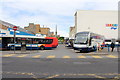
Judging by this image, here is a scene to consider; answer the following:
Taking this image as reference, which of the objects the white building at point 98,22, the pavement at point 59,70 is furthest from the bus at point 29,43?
the white building at point 98,22

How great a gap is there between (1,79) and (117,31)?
74.2 m

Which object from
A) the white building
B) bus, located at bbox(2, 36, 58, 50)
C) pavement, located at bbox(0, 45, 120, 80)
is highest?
the white building

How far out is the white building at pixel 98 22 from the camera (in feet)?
245

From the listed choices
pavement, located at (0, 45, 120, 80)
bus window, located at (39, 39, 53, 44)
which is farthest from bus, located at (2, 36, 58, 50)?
pavement, located at (0, 45, 120, 80)

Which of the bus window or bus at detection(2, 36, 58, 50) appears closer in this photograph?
bus at detection(2, 36, 58, 50)

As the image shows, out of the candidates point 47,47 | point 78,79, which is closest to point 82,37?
point 47,47

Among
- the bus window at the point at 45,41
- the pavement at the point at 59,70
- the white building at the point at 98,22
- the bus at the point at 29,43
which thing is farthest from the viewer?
the white building at the point at 98,22

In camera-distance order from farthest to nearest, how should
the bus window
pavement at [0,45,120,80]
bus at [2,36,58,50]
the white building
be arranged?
the white building
the bus window
bus at [2,36,58,50]
pavement at [0,45,120,80]

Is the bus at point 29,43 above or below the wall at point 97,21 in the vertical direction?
below

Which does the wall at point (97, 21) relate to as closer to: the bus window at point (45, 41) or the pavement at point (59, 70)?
the bus window at point (45, 41)

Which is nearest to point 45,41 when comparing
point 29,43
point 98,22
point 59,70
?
point 29,43

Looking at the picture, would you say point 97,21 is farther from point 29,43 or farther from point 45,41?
point 29,43

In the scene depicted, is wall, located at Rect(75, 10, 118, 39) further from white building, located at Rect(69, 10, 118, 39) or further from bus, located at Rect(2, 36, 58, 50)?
bus, located at Rect(2, 36, 58, 50)

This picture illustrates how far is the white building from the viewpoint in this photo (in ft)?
245
